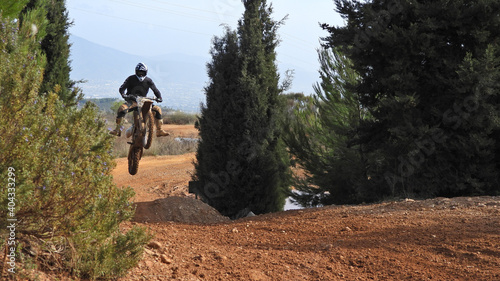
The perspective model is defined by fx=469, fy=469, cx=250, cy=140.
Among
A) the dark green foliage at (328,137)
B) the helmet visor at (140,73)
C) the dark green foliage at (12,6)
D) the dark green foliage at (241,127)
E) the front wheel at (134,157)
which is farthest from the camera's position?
the dark green foliage at (328,137)

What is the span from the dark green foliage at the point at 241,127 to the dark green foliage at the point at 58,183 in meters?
6.63

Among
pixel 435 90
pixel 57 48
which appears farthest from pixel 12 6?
pixel 435 90

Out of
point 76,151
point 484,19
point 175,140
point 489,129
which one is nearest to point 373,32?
point 484,19

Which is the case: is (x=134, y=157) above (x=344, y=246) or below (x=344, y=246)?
above

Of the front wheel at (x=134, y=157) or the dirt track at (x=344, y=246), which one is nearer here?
the dirt track at (x=344, y=246)

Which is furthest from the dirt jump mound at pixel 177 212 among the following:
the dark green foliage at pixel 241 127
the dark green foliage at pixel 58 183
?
the dark green foliage at pixel 58 183

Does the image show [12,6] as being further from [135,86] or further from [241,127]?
[241,127]

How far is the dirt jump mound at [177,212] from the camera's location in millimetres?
9203

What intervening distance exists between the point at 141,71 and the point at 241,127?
595 centimetres

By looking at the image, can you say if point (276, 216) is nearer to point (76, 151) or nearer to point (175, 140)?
point (76, 151)

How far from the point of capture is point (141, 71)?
5172 mm

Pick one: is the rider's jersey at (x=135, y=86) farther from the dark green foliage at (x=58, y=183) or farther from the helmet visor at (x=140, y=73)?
the dark green foliage at (x=58, y=183)

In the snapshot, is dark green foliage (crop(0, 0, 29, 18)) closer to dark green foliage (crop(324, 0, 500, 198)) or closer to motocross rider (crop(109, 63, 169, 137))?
motocross rider (crop(109, 63, 169, 137))

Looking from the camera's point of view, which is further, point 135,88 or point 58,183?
point 135,88
